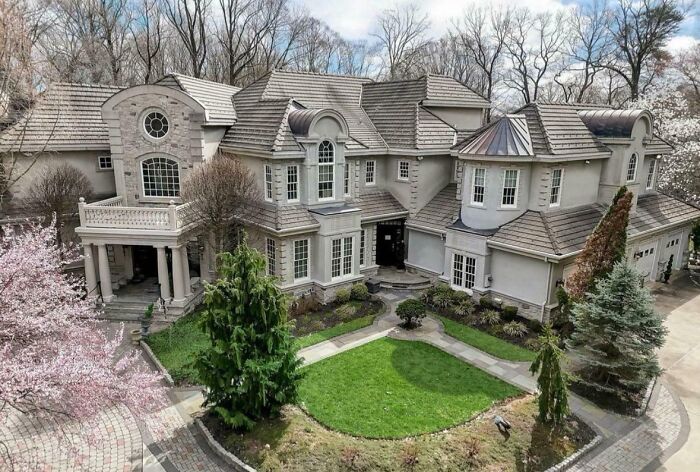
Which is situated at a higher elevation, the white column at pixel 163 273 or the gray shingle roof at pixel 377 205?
the gray shingle roof at pixel 377 205

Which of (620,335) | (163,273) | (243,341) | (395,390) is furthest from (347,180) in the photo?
(620,335)

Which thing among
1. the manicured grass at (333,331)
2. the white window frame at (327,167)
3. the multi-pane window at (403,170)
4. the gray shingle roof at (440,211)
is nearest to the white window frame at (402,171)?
the multi-pane window at (403,170)

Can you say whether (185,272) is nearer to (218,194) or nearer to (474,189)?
(218,194)

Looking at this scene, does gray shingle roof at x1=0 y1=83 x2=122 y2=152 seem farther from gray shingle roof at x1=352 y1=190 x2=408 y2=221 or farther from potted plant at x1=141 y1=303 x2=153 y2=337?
gray shingle roof at x1=352 y1=190 x2=408 y2=221

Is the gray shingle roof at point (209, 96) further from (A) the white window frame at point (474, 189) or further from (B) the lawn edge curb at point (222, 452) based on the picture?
(B) the lawn edge curb at point (222, 452)

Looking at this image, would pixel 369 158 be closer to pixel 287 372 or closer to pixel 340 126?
pixel 340 126

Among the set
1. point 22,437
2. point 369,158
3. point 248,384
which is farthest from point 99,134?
point 248,384

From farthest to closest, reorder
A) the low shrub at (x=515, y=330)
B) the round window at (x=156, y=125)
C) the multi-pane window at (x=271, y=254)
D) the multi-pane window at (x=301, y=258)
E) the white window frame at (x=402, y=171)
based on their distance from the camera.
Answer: the white window frame at (x=402, y=171)
the round window at (x=156, y=125)
the multi-pane window at (x=301, y=258)
the multi-pane window at (x=271, y=254)
the low shrub at (x=515, y=330)
